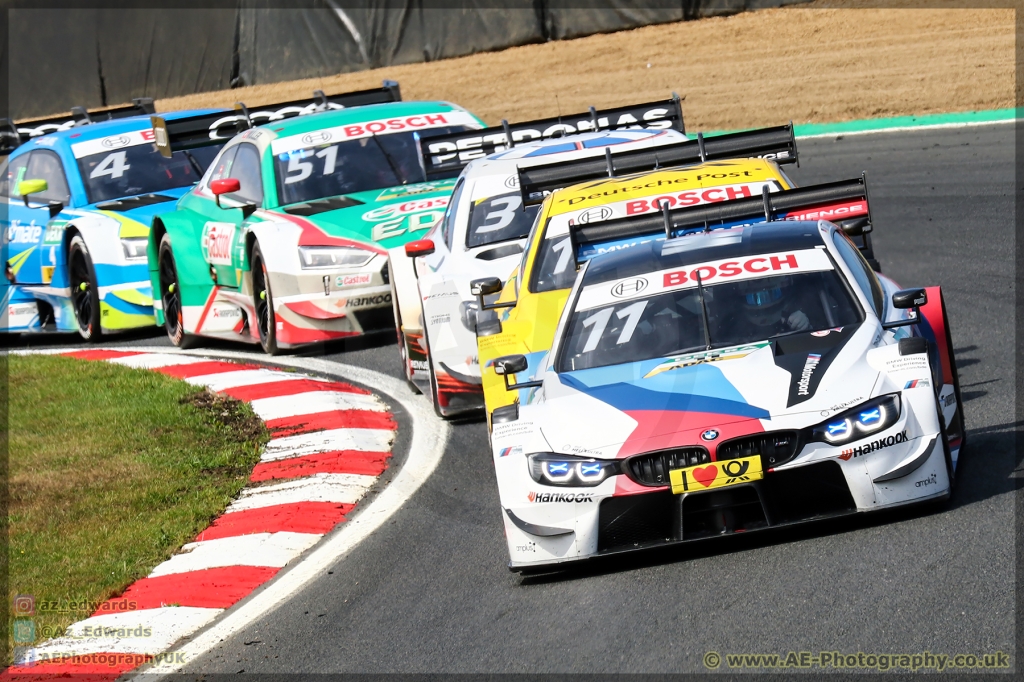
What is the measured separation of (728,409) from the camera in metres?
6.21

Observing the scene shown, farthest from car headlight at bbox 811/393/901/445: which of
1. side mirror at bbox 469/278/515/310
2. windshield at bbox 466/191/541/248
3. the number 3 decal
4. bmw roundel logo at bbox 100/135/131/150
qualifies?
bmw roundel logo at bbox 100/135/131/150

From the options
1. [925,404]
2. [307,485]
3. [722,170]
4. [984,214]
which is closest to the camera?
[925,404]

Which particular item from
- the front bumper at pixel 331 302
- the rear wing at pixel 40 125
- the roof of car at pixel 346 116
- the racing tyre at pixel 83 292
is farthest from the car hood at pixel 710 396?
the rear wing at pixel 40 125

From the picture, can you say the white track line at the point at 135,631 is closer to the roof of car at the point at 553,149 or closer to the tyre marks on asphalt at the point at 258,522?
the tyre marks on asphalt at the point at 258,522

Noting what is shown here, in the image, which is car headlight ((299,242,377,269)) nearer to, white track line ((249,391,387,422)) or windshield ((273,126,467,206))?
windshield ((273,126,467,206))

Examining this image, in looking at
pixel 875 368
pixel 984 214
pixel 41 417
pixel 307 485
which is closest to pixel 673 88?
pixel 984 214

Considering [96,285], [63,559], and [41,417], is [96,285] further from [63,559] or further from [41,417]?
[63,559]

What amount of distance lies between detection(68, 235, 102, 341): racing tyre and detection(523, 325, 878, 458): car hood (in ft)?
28.0

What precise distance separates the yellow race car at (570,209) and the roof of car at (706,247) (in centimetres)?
43

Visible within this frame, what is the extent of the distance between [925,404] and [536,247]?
3267 mm

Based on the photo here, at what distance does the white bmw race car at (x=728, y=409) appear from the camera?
6090 mm

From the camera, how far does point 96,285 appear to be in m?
14.4

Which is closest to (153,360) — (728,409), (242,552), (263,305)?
(263,305)

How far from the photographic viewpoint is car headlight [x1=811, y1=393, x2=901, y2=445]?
610cm
